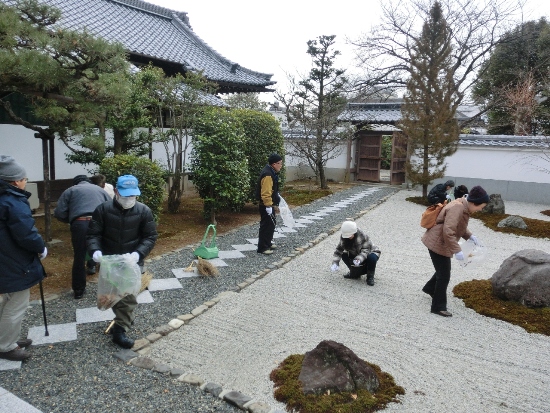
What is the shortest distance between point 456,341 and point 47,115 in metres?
5.61

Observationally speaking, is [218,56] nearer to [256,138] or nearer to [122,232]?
[256,138]

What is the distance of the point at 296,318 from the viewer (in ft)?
14.6

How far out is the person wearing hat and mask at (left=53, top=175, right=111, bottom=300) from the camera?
4.66 m

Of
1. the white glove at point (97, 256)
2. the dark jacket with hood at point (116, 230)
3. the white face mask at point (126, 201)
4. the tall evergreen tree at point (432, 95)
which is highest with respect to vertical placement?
the tall evergreen tree at point (432, 95)

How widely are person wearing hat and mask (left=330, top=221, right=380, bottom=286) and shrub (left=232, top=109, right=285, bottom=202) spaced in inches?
189

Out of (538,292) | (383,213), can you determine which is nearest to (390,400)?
(538,292)

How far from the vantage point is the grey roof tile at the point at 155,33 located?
37.3 feet

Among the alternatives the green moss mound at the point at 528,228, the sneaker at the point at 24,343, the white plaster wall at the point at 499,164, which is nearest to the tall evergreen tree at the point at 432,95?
the white plaster wall at the point at 499,164

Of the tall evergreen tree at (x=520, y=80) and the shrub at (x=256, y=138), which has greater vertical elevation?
the tall evergreen tree at (x=520, y=80)

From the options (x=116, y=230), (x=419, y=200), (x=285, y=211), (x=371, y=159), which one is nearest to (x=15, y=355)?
(x=116, y=230)

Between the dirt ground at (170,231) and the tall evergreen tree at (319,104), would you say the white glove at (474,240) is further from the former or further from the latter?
the tall evergreen tree at (319,104)

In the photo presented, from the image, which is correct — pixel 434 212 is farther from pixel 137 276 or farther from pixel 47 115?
Result: pixel 47 115

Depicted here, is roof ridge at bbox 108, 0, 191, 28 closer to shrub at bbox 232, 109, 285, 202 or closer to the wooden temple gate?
shrub at bbox 232, 109, 285, 202

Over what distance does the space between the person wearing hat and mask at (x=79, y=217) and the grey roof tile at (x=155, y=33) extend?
627 cm
